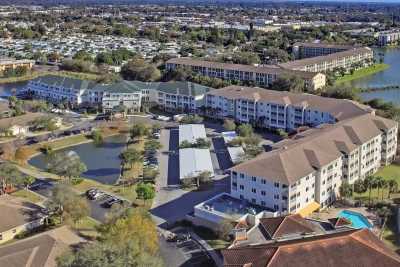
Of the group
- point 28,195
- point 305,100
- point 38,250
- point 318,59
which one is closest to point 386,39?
point 318,59

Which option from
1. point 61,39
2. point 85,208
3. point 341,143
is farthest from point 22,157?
point 61,39

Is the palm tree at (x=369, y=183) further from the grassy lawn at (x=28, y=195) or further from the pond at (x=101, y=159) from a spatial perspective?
the grassy lawn at (x=28, y=195)

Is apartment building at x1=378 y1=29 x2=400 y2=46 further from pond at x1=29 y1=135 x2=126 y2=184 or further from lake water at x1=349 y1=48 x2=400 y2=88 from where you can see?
pond at x1=29 y1=135 x2=126 y2=184

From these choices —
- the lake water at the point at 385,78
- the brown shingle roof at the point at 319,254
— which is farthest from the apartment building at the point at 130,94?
the brown shingle roof at the point at 319,254

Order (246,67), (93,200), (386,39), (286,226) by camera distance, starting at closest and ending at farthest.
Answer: (286,226) < (93,200) < (246,67) < (386,39)

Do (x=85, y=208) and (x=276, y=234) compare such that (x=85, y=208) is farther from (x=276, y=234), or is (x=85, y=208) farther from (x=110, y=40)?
(x=110, y=40)

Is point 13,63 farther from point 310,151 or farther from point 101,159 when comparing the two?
point 310,151

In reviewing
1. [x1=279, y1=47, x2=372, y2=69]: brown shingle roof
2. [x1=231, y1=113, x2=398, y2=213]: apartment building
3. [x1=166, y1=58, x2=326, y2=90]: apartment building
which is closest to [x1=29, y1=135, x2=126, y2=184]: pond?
[x1=231, y1=113, x2=398, y2=213]: apartment building

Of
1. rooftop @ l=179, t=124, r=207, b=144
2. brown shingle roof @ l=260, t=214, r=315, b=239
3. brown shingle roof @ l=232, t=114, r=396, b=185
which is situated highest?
brown shingle roof @ l=232, t=114, r=396, b=185
